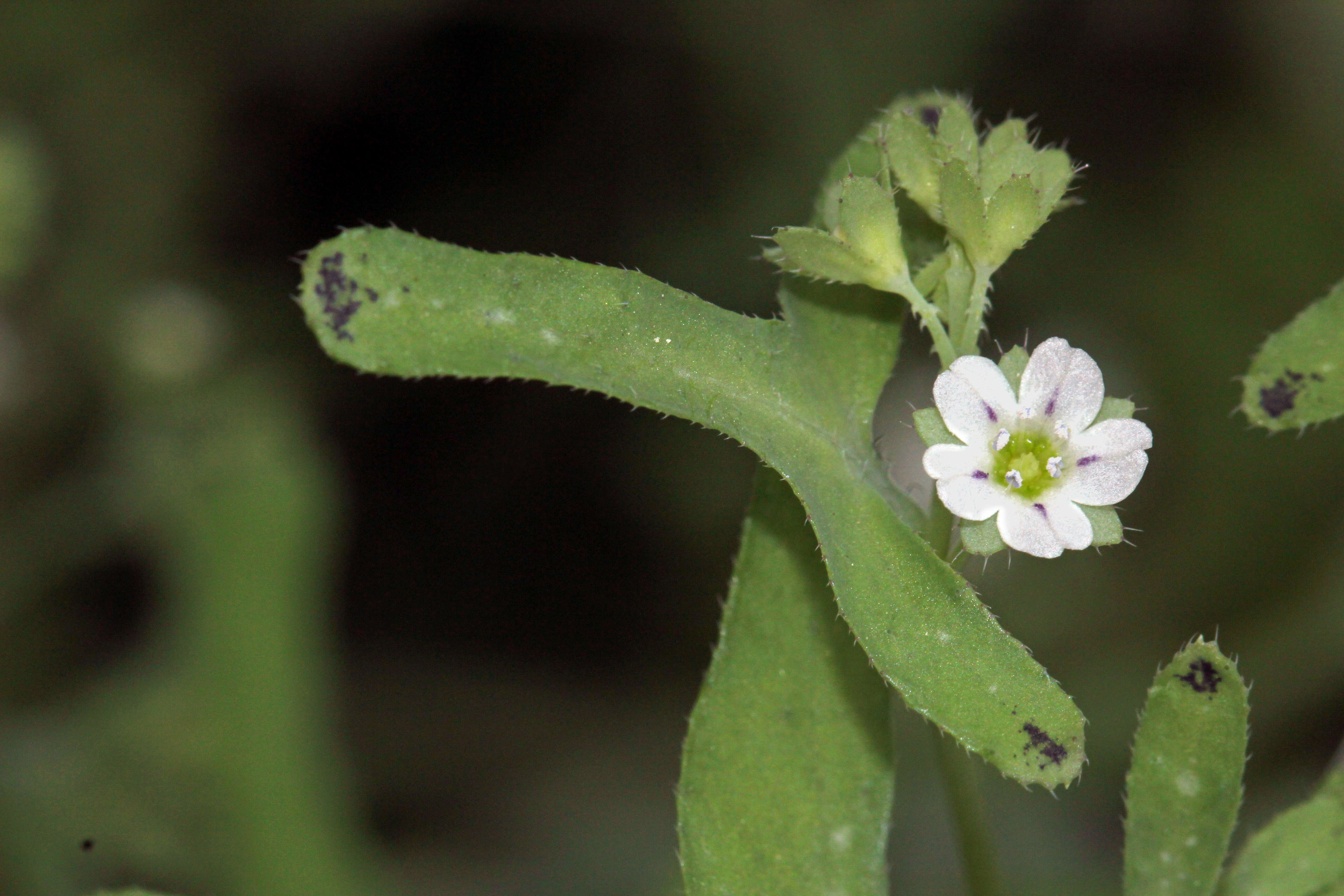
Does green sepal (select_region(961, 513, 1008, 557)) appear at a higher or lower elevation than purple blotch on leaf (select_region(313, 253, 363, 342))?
higher

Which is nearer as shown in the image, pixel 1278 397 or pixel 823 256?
pixel 823 256

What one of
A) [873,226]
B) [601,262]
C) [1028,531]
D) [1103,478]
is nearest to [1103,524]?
[1103,478]

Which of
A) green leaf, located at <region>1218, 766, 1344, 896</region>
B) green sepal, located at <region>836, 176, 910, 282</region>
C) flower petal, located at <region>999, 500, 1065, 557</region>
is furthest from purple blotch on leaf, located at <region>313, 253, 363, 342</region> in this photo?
green leaf, located at <region>1218, 766, 1344, 896</region>

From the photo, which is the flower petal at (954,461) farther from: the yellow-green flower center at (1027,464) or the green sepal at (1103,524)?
the green sepal at (1103,524)

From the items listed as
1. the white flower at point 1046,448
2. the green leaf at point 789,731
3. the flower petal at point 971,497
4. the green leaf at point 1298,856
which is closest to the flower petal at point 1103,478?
the white flower at point 1046,448

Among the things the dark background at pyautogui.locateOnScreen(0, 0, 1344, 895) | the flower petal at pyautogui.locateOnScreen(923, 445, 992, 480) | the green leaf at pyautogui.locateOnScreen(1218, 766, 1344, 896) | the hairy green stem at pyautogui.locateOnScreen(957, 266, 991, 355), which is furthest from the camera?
the dark background at pyautogui.locateOnScreen(0, 0, 1344, 895)

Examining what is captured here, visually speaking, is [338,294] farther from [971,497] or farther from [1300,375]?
[1300,375]

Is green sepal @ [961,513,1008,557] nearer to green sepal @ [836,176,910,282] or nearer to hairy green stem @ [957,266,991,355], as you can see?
hairy green stem @ [957,266,991,355]
